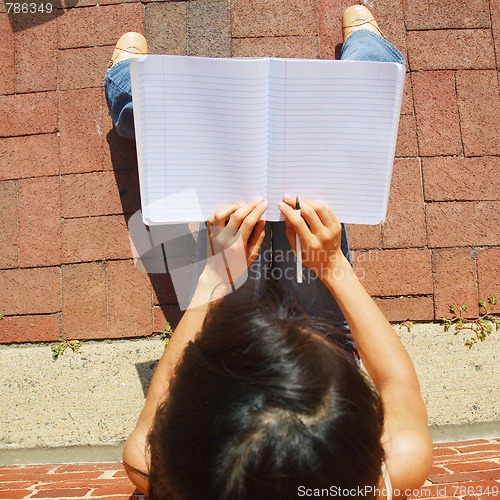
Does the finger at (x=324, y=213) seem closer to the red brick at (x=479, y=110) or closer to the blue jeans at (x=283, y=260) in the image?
the blue jeans at (x=283, y=260)

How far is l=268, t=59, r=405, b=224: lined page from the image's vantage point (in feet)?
4.07

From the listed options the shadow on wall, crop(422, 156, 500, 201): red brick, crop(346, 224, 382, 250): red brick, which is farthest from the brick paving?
the shadow on wall

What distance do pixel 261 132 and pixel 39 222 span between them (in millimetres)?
1228

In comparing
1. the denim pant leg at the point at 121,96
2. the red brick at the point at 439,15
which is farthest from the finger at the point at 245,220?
the red brick at the point at 439,15

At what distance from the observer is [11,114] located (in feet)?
7.07

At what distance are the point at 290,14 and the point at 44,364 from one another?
170cm

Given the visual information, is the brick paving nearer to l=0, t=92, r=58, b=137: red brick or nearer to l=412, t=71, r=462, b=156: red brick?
l=412, t=71, r=462, b=156: red brick

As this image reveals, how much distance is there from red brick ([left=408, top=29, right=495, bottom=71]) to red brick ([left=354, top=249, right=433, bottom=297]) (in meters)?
0.76

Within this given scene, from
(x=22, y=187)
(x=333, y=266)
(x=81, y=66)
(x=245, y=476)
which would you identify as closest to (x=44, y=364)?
(x=22, y=187)

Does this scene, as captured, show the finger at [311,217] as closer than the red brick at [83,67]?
Yes

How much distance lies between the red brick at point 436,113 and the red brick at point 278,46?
1.43ft

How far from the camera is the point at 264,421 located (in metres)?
0.82

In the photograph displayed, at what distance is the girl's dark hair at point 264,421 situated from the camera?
32.0 inches

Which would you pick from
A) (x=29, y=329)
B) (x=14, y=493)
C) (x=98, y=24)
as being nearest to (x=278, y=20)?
(x=98, y=24)
